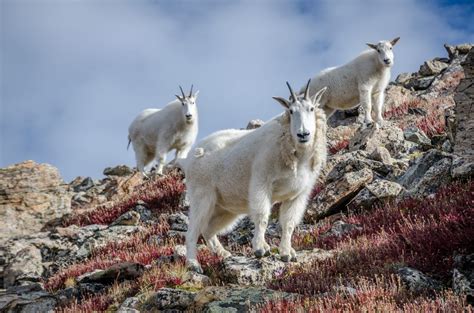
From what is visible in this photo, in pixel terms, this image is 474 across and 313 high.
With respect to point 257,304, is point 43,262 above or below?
above

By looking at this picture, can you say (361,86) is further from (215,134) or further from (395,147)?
(215,134)

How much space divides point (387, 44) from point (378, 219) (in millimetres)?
7992

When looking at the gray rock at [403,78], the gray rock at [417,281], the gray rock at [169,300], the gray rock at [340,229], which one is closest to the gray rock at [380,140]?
the gray rock at [340,229]

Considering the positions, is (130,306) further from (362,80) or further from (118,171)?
(118,171)

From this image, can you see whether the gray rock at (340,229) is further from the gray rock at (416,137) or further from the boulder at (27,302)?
the gray rock at (416,137)

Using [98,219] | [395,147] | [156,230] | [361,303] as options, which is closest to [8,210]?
[98,219]

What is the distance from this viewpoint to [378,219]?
9234 mm

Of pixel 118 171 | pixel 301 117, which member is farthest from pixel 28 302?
pixel 118 171

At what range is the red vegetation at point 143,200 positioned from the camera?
14297 mm

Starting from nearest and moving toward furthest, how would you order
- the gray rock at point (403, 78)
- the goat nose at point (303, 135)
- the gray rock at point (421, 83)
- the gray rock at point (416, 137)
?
the goat nose at point (303, 135)
the gray rock at point (416, 137)
the gray rock at point (421, 83)
the gray rock at point (403, 78)

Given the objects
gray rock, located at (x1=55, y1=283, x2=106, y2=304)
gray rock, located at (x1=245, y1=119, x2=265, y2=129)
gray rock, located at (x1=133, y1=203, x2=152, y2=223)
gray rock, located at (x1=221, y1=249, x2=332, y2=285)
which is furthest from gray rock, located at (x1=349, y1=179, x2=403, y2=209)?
gray rock, located at (x1=245, y1=119, x2=265, y2=129)

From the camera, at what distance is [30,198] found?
14.4 meters

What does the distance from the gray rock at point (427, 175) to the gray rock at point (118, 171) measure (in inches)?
553

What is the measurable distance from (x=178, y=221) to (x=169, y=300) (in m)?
5.30
